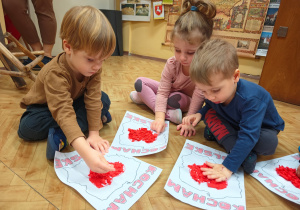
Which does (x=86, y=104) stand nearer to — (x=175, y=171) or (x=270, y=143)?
(x=175, y=171)

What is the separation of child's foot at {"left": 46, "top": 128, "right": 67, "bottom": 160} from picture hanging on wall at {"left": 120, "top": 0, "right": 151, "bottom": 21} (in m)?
2.08

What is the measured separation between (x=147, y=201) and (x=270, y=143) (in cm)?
44

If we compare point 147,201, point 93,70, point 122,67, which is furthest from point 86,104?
point 122,67

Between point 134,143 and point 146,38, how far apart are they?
2.03m

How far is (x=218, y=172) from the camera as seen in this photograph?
62 cm

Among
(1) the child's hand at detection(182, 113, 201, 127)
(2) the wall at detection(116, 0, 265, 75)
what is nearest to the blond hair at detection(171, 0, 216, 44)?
(1) the child's hand at detection(182, 113, 201, 127)

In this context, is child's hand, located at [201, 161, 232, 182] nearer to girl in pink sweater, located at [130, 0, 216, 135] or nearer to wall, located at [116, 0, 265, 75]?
girl in pink sweater, located at [130, 0, 216, 135]

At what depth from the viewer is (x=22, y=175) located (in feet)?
1.96

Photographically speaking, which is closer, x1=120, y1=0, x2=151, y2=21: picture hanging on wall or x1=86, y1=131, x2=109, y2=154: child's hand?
x1=86, y1=131, x2=109, y2=154: child's hand

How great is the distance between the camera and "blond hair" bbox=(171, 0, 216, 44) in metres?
0.81

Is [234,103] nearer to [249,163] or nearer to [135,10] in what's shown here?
[249,163]

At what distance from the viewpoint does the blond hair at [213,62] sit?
564 millimetres

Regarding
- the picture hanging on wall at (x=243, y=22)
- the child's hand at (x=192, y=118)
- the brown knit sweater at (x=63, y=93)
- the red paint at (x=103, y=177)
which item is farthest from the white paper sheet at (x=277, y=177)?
the picture hanging on wall at (x=243, y=22)

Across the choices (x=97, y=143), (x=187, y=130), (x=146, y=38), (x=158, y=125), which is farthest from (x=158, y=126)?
(x=146, y=38)
